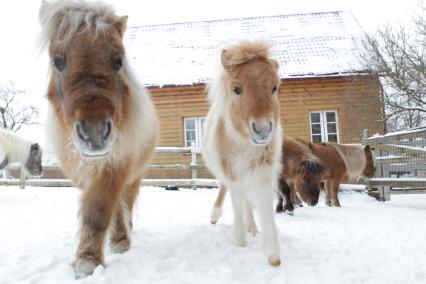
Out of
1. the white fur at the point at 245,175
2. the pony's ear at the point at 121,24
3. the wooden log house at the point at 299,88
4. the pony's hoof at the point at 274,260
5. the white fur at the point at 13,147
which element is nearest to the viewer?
the pony's hoof at the point at 274,260

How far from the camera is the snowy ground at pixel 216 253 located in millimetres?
2766

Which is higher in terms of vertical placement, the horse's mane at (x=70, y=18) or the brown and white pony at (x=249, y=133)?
the horse's mane at (x=70, y=18)

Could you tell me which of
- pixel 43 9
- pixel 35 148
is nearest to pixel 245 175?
pixel 43 9

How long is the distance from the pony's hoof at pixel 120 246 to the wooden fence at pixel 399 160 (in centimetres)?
755

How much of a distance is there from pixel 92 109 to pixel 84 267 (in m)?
1.20

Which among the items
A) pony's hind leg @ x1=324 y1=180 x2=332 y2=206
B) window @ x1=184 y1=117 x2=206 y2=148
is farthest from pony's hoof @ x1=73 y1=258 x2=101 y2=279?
window @ x1=184 y1=117 x2=206 y2=148

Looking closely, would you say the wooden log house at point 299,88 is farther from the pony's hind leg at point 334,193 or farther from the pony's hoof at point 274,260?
the pony's hoof at point 274,260

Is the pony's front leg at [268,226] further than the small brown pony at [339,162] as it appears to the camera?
No

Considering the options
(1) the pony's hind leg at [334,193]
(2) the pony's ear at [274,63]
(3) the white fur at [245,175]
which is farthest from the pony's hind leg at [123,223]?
(1) the pony's hind leg at [334,193]

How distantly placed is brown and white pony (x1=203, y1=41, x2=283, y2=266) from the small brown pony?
5.58 m

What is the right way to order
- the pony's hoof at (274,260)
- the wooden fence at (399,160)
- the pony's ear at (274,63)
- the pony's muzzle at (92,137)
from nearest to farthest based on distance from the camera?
the pony's muzzle at (92,137) < the pony's hoof at (274,260) < the pony's ear at (274,63) < the wooden fence at (399,160)

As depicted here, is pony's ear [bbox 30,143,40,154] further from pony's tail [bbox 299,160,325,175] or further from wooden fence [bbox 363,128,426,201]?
wooden fence [bbox 363,128,426,201]

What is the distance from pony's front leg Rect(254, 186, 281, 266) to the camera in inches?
121

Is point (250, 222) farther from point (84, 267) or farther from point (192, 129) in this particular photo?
point (192, 129)
